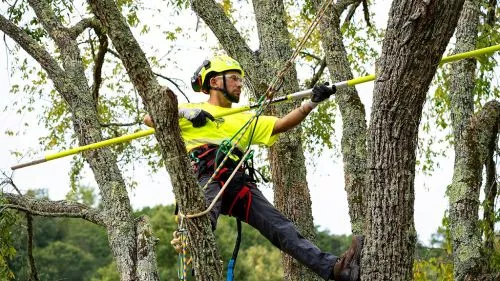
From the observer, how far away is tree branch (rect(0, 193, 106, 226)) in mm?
8828


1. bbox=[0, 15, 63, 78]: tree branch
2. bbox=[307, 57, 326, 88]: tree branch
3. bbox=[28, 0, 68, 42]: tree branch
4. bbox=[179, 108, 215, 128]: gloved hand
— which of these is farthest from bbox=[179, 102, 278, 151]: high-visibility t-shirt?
bbox=[307, 57, 326, 88]: tree branch

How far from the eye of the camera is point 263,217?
532 cm

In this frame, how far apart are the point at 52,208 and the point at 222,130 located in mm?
4202

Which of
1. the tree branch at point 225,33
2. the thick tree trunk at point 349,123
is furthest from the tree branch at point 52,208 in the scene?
the thick tree trunk at point 349,123

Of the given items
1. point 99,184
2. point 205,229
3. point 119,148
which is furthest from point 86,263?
point 205,229

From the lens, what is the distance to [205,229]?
14.4ft

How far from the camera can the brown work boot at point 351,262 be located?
461 centimetres

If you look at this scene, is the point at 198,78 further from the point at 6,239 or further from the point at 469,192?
the point at 6,239

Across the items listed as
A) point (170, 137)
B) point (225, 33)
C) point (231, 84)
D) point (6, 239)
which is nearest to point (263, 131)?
point (231, 84)

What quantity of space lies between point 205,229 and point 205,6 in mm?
3571

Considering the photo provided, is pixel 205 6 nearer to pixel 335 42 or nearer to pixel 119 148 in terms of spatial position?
pixel 335 42

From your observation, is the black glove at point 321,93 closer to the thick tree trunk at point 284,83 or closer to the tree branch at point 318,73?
the thick tree trunk at point 284,83

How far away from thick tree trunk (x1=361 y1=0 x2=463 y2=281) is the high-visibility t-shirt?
126 centimetres

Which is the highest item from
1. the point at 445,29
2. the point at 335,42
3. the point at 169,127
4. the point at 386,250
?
Result: the point at 335,42
